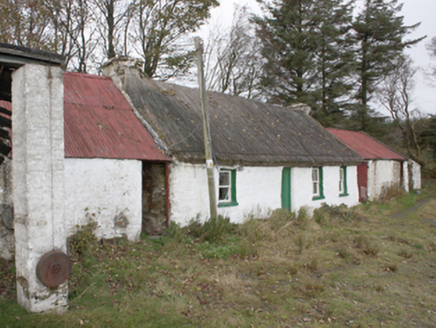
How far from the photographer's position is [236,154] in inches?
478

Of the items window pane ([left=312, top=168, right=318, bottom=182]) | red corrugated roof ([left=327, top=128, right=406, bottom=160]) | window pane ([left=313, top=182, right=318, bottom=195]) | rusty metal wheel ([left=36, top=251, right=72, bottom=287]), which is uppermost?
red corrugated roof ([left=327, top=128, right=406, bottom=160])

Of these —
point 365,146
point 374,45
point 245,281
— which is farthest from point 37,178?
point 374,45

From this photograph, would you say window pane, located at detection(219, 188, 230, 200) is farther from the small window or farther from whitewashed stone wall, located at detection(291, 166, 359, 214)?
the small window

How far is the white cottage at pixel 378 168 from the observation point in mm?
20609

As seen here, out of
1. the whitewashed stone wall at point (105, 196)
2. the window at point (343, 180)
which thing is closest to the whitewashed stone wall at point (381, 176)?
the window at point (343, 180)

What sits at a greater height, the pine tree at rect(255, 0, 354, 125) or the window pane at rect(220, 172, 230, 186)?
the pine tree at rect(255, 0, 354, 125)

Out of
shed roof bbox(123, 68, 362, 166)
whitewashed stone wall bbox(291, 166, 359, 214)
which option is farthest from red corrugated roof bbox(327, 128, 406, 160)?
shed roof bbox(123, 68, 362, 166)

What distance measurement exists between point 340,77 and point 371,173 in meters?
11.5

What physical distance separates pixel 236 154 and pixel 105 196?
15.9 ft

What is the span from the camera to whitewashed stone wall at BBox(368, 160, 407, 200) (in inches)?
822

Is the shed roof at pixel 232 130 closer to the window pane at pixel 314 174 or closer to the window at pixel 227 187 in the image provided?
the window at pixel 227 187

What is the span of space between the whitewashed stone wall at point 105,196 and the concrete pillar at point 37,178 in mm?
2974

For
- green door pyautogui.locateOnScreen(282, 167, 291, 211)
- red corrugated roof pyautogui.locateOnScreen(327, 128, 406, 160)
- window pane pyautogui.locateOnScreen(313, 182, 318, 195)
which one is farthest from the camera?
red corrugated roof pyautogui.locateOnScreen(327, 128, 406, 160)

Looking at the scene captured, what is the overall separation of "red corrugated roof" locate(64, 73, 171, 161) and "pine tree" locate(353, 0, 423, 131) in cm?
2492
